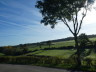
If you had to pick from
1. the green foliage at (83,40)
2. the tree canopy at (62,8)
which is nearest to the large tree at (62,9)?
the tree canopy at (62,8)

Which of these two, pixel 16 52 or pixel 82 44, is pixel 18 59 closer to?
pixel 82 44

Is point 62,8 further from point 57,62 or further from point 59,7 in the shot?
point 57,62

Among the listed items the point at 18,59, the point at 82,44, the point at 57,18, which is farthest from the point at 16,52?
the point at 57,18

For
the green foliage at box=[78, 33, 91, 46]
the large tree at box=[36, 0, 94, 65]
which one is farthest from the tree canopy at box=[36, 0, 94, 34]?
the green foliage at box=[78, 33, 91, 46]

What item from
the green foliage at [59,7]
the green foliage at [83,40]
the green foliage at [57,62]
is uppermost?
the green foliage at [59,7]

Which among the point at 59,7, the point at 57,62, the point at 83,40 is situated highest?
the point at 59,7

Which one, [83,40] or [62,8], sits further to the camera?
[83,40]

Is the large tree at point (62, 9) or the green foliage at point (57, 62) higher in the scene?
the large tree at point (62, 9)

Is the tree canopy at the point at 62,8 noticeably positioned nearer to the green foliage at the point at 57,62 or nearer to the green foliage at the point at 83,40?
the green foliage at the point at 57,62

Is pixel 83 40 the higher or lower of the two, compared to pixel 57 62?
higher

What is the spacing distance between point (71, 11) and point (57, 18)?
287 centimetres

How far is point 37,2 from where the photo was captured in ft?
56.0

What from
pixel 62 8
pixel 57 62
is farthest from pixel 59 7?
pixel 57 62

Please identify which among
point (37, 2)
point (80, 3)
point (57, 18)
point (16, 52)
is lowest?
point (16, 52)
